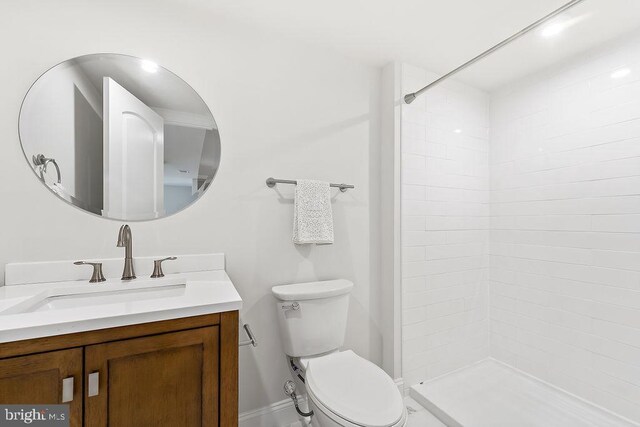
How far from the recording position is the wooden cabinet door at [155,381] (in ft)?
2.71

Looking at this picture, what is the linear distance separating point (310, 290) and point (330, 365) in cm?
37

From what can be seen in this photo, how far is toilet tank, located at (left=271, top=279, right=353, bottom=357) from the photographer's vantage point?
58.0 inches

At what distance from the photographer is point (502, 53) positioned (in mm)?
1827

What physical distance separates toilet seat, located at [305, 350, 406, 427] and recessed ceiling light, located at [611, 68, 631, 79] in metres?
2.09

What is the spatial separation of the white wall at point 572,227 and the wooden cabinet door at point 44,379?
2.48 m

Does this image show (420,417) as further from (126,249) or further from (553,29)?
(553,29)

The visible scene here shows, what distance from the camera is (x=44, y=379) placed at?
78 cm

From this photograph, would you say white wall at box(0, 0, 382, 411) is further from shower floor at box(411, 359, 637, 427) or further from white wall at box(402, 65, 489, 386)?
shower floor at box(411, 359, 637, 427)

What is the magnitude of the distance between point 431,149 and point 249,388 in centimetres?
187

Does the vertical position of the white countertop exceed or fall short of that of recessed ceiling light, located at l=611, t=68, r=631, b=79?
it falls short

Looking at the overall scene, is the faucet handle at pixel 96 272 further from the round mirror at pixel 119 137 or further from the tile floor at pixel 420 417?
the tile floor at pixel 420 417

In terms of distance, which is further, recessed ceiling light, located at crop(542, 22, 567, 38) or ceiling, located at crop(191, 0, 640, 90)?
recessed ceiling light, located at crop(542, 22, 567, 38)

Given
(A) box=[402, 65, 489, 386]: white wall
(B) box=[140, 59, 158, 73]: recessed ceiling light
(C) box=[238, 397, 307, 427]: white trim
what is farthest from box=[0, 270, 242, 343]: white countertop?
(A) box=[402, 65, 489, 386]: white wall

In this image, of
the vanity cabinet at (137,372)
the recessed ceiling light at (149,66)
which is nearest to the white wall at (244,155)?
the recessed ceiling light at (149,66)
